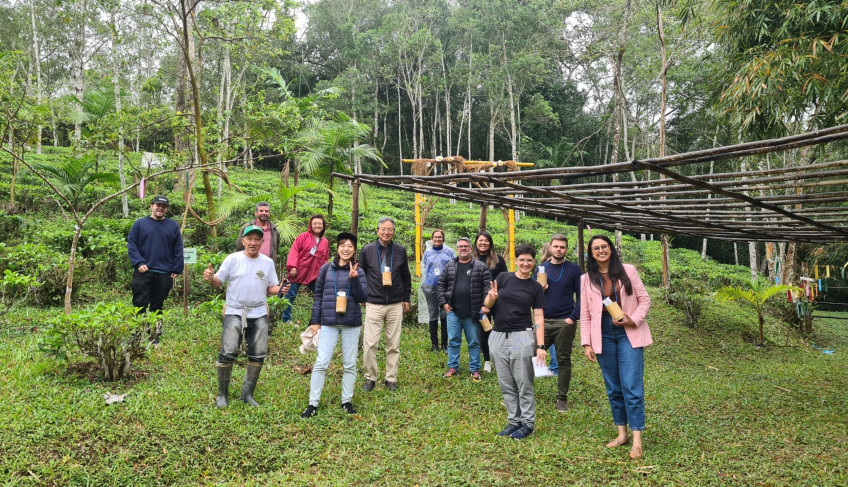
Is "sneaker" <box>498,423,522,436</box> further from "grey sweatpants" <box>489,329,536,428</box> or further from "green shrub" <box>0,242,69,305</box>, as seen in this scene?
"green shrub" <box>0,242,69,305</box>

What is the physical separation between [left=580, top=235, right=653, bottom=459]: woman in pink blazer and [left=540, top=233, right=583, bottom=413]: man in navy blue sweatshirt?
80cm

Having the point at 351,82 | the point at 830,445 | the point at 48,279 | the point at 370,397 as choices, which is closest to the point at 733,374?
the point at 830,445

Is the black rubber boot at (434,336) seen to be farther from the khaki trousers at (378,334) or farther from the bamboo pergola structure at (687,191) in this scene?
the bamboo pergola structure at (687,191)

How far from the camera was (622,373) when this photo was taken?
3783mm

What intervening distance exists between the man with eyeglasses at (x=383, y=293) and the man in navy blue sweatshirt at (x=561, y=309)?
4.89 feet

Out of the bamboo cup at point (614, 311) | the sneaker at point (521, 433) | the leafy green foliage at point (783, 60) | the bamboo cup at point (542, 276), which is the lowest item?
the sneaker at point (521, 433)

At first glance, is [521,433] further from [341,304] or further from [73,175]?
[73,175]

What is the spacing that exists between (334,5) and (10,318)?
34.0m

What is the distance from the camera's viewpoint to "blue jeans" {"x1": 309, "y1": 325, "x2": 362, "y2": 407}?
4.33m

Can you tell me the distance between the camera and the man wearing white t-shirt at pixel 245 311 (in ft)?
13.8

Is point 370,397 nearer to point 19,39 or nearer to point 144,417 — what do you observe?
point 144,417

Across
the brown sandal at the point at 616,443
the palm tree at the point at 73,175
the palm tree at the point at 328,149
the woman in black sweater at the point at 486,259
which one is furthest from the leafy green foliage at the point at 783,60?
the palm tree at the point at 73,175

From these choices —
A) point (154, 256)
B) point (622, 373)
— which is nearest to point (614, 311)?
point (622, 373)

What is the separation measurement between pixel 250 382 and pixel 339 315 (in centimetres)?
101
